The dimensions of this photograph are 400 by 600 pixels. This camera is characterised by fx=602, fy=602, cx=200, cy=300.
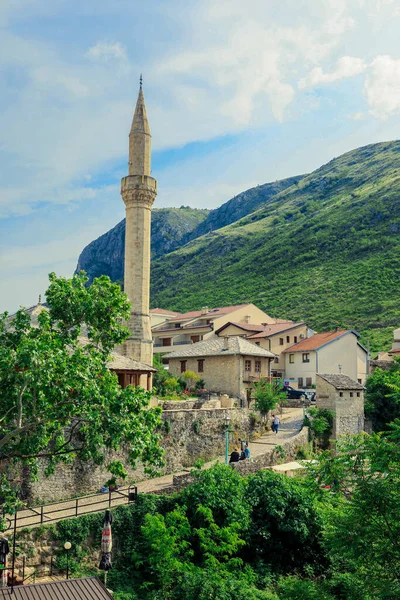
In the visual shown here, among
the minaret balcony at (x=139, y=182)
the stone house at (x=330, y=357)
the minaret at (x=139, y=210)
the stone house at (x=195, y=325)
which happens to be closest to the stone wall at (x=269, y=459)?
the minaret at (x=139, y=210)

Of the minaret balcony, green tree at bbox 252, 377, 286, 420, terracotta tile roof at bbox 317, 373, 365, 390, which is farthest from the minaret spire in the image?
terracotta tile roof at bbox 317, 373, 365, 390

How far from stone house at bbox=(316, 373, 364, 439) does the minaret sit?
1188 cm

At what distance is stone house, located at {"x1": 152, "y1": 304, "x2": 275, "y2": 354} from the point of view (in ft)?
216

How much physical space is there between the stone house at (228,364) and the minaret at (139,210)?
707 cm

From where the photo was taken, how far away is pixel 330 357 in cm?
5341

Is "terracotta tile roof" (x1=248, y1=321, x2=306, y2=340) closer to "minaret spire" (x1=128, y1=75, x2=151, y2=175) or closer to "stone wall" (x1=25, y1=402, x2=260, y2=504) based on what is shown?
"stone wall" (x1=25, y1=402, x2=260, y2=504)

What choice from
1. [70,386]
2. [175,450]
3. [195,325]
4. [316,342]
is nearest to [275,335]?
[316,342]

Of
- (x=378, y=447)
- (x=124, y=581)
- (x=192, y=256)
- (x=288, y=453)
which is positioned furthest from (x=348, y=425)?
(x=192, y=256)

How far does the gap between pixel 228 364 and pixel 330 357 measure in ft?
45.6

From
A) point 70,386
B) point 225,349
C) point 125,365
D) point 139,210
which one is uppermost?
point 139,210

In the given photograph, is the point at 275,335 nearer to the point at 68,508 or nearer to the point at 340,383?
the point at 340,383

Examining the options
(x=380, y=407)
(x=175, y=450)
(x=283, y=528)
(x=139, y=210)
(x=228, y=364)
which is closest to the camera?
(x=283, y=528)

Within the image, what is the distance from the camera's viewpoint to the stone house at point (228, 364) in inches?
1684

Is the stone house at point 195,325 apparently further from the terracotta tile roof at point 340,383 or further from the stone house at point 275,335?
the terracotta tile roof at point 340,383
